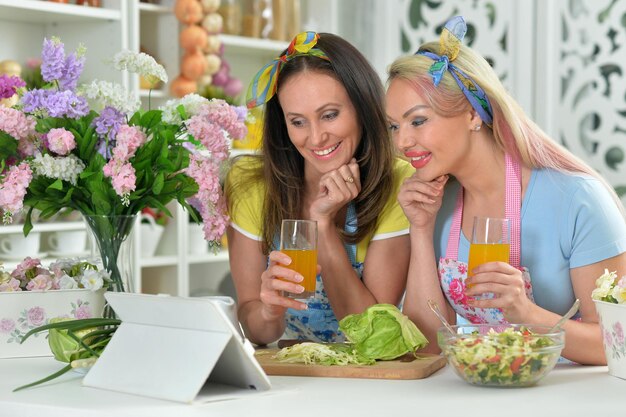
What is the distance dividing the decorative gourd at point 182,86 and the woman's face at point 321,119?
Result: 179 cm

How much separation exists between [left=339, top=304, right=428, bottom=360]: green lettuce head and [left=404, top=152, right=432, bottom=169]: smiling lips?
414mm

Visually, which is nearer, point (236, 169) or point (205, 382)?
point (205, 382)

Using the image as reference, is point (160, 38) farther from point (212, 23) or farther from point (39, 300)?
point (39, 300)

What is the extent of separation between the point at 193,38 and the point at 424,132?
2.17 m

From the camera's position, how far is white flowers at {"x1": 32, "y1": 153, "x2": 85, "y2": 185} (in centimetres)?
197

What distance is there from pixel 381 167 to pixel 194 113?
20.9 inches

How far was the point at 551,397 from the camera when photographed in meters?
1.57

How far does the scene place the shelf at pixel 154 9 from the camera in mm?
4145

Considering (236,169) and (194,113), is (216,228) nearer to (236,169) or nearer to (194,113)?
(194,113)

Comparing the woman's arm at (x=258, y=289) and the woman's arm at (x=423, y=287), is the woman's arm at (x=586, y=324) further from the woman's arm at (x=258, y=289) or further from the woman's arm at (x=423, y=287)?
the woman's arm at (x=258, y=289)

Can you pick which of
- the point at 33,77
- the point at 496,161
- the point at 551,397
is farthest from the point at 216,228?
the point at 33,77

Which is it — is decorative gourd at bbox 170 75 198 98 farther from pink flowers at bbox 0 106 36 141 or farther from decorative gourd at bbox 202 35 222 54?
pink flowers at bbox 0 106 36 141

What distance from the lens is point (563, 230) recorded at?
2.13 metres

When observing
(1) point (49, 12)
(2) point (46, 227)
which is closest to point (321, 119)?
(2) point (46, 227)
